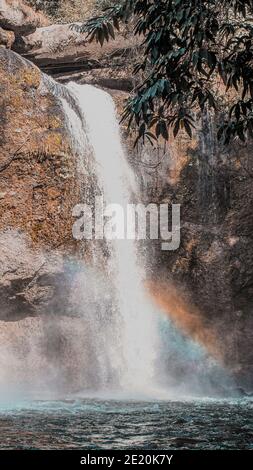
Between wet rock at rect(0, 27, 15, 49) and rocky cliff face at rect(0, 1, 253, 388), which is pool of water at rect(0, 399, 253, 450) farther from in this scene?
wet rock at rect(0, 27, 15, 49)

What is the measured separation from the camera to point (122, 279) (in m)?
14.6

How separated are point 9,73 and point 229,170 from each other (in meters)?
5.09

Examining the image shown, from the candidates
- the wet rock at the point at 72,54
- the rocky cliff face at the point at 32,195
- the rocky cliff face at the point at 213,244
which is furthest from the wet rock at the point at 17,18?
the rocky cliff face at the point at 213,244

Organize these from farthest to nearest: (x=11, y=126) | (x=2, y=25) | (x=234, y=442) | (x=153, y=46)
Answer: (x=2, y=25) → (x=11, y=126) → (x=234, y=442) → (x=153, y=46)

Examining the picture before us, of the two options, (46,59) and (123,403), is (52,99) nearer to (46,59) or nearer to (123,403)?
(46,59)

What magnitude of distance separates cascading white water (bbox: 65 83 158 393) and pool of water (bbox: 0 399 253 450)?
2.53 meters

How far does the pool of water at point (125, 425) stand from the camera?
742 cm

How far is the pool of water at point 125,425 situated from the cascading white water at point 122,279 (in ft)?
8.32

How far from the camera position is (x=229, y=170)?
602 inches

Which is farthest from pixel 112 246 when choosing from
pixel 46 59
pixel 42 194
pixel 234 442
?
pixel 234 442

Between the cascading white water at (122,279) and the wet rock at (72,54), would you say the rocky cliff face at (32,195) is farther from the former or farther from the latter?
the wet rock at (72,54)

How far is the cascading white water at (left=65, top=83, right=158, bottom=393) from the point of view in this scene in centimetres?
1428

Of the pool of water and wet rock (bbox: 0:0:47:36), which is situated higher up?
wet rock (bbox: 0:0:47:36)

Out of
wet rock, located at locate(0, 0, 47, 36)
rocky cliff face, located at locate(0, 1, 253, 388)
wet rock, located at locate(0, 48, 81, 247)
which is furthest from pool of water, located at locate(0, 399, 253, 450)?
wet rock, located at locate(0, 0, 47, 36)
